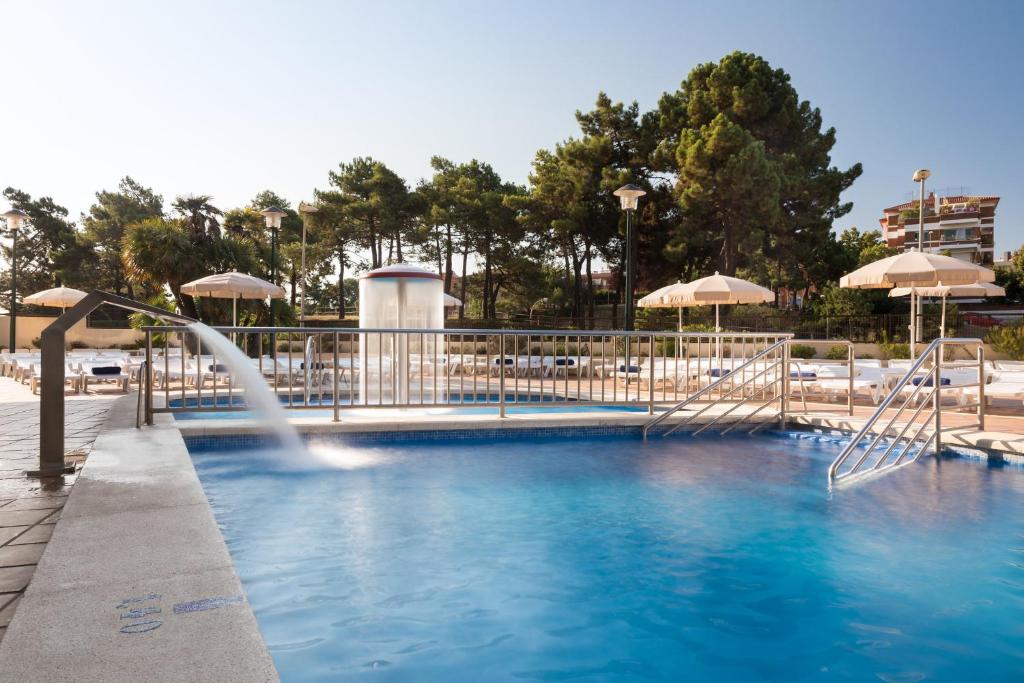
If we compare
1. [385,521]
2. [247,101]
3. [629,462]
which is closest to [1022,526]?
[629,462]

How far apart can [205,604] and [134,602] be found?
23 cm

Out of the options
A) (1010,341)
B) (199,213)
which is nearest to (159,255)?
(199,213)

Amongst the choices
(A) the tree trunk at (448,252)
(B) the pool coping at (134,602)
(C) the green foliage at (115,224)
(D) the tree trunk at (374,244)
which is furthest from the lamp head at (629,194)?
(C) the green foliage at (115,224)

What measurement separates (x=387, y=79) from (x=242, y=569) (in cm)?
1440

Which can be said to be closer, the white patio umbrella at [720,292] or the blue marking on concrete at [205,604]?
the blue marking on concrete at [205,604]

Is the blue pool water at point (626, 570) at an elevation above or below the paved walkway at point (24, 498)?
below

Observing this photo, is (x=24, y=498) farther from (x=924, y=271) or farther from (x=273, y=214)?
(x=273, y=214)

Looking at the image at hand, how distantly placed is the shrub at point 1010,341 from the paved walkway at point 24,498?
23267 millimetres

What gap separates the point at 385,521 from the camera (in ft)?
14.9

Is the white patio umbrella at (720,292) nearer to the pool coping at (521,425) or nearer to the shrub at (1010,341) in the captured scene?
the pool coping at (521,425)

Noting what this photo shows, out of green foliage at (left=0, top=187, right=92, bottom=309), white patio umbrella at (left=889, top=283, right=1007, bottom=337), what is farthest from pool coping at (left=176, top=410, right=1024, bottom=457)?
green foliage at (left=0, top=187, right=92, bottom=309)

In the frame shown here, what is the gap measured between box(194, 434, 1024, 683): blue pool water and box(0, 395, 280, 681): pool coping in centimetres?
65

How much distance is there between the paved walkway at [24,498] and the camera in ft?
7.45

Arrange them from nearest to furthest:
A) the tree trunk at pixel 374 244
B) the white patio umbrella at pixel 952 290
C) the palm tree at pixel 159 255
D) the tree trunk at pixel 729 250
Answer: the white patio umbrella at pixel 952 290, the palm tree at pixel 159 255, the tree trunk at pixel 729 250, the tree trunk at pixel 374 244
